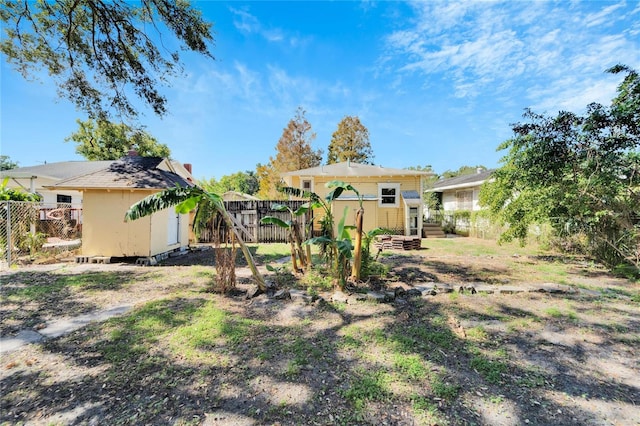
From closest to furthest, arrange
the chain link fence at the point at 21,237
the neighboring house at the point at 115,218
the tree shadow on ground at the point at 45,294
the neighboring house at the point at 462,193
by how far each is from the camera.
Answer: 1. the tree shadow on ground at the point at 45,294
2. the chain link fence at the point at 21,237
3. the neighboring house at the point at 115,218
4. the neighboring house at the point at 462,193

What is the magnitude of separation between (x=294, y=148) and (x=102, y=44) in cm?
2193

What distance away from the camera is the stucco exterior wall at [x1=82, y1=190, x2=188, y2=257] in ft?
29.0

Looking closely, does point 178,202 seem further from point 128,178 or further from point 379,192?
point 379,192

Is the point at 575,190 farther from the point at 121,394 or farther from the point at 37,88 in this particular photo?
the point at 37,88

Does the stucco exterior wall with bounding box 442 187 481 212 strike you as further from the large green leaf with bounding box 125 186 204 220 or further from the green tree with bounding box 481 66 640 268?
the large green leaf with bounding box 125 186 204 220

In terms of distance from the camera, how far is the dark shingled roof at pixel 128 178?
859 centimetres

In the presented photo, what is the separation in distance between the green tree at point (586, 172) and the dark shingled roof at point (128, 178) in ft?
33.1

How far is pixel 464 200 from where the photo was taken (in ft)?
67.4

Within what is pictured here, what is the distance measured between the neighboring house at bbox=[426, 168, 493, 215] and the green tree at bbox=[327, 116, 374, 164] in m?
10.9

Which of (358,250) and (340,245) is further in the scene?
(358,250)

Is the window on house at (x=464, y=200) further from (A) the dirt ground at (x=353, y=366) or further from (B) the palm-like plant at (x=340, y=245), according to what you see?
(B) the palm-like plant at (x=340, y=245)

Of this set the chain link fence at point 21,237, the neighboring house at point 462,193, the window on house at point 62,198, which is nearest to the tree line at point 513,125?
the chain link fence at point 21,237

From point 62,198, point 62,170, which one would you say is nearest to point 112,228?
point 62,198

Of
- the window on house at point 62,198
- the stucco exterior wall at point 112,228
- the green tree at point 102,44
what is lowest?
the stucco exterior wall at point 112,228
